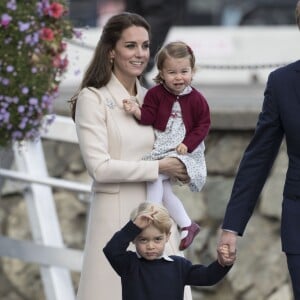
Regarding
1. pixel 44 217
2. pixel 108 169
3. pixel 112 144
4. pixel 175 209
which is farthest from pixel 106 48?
pixel 44 217

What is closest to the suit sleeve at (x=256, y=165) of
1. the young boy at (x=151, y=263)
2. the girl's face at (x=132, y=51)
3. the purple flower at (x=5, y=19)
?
the young boy at (x=151, y=263)

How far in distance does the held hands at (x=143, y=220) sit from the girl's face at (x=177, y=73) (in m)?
0.71

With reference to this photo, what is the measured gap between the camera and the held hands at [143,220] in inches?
185

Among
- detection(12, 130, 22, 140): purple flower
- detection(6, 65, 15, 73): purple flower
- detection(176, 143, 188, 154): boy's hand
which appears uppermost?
detection(6, 65, 15, 73): purple flower

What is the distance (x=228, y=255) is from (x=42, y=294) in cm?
460

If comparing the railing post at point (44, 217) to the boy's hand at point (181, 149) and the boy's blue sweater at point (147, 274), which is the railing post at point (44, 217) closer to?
the boy's hand at point (181, 149)

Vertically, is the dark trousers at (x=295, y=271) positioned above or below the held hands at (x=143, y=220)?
below

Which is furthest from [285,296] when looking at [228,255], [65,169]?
[228,255]

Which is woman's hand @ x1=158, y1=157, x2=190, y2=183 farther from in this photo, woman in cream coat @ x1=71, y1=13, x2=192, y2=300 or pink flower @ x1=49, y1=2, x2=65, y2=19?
pink flower @ x1=49, y1=2, x2=65, y2=19

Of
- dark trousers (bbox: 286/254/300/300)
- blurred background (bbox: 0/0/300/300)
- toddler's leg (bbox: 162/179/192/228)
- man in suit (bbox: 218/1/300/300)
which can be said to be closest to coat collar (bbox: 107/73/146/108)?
toddler's leg (bbox: 162/179/192/228)

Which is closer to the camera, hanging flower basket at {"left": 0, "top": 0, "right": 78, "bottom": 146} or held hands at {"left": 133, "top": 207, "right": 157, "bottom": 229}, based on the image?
held hands at {"left": 133, "top": 207, "right": 157, "bottom": 229}

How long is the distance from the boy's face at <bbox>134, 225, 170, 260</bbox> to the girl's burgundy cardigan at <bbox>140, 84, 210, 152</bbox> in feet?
2.21

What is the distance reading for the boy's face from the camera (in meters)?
4.70

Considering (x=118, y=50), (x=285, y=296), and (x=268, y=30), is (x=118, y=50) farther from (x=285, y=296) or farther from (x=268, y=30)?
(x=268, y=30)
